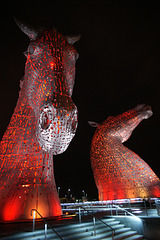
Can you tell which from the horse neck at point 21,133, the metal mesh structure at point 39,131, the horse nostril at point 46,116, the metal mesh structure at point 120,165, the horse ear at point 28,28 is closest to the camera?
the horse nostril at point 46,116

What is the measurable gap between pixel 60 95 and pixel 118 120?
12.8m

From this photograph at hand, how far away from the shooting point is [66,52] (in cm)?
730

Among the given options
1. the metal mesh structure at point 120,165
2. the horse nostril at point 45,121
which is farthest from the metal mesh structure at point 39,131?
the metal mesh structure at point 120,165

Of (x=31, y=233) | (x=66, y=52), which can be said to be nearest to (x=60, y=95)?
(x=66, y=52)

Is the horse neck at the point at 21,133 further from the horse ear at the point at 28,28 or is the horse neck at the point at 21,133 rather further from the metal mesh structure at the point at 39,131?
the horse ear at the point at 28,28

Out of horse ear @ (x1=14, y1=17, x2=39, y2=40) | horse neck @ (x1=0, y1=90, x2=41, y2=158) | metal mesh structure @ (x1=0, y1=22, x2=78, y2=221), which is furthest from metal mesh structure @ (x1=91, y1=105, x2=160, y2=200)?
horse ear @ (x1=14, y1=17, x2=39, y2=40)

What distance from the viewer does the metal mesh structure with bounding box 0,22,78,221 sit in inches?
218

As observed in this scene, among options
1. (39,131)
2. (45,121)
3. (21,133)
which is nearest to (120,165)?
(21,133)

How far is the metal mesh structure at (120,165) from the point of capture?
15.4 metres

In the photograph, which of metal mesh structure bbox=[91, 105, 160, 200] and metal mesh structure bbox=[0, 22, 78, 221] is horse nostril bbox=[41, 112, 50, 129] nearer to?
metal mesh structure bbox=[0, 22, 78, 221]

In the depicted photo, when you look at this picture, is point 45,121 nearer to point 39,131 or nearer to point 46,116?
point 46,116

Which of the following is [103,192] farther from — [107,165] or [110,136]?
[110,136]

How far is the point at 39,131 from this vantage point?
18.8 feet

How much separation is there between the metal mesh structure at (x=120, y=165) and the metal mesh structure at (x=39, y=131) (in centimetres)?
989
